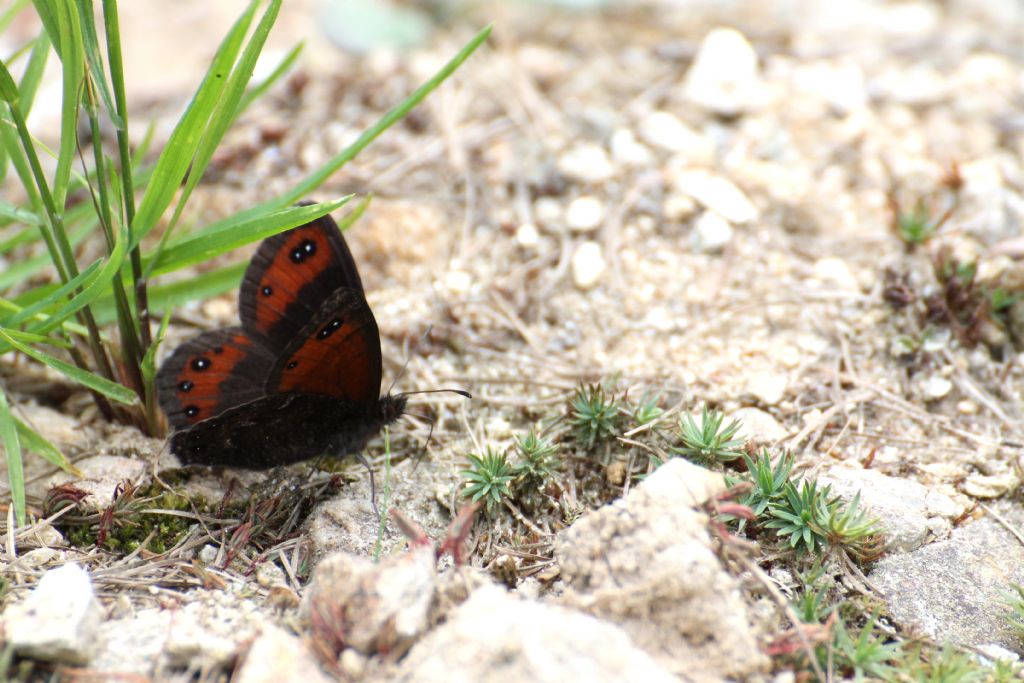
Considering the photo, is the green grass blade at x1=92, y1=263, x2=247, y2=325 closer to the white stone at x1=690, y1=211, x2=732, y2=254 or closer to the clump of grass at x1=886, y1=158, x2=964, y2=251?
the white stone at x1=690, y1=211, x2=732, y2=254

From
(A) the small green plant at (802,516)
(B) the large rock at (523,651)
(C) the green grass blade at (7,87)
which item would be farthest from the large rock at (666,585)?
(C) the green grass blade at (7,87)

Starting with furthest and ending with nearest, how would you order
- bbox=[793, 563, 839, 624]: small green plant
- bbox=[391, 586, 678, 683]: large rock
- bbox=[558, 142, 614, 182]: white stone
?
1. bbox=[558, 142, 614, 182]: white stone
2. bbox=[793, 563, 839, 624]: small green plant
3. bbox=[391, 586, 678, 683]: large rock

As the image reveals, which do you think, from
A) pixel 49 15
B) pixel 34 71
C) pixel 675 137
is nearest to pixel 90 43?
pixel 49 15

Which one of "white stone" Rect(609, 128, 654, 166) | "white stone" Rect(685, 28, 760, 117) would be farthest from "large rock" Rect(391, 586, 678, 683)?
"white stone" Rect(685, 28, 760, 117)

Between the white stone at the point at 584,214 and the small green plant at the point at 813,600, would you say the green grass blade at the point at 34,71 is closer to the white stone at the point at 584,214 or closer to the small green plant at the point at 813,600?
the white stone at the point at 584,214

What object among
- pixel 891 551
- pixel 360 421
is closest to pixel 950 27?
pixel 891 551

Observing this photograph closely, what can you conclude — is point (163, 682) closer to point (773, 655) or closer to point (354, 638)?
point (354, 638)
